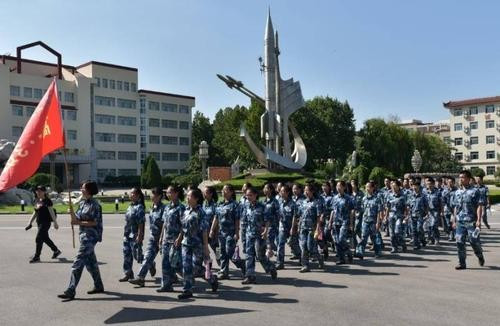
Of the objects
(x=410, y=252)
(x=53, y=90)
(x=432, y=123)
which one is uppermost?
(x=432, y=123)

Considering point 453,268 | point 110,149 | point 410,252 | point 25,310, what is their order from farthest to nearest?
point 110,149
point 410,252
point 453,268
point 25,310

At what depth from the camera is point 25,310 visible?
738 cm

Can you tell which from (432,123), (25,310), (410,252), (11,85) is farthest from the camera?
(432,123)

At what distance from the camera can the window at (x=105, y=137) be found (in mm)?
74688

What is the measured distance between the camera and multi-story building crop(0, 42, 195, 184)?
6544 centimetres

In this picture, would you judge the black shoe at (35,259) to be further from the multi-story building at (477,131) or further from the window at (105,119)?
the multi-story building at (477,131)

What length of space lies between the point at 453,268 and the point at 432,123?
119792mm

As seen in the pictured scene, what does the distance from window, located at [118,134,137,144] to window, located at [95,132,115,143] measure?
1.35m

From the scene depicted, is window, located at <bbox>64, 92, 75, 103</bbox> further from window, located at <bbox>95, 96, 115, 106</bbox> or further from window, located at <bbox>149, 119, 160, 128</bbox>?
window, located at <bbox>149, 119, 160, 128</bbox>

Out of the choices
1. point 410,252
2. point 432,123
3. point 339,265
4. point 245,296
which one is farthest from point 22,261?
point 432,123

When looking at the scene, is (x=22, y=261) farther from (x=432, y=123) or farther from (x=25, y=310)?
(x=432, y=123)

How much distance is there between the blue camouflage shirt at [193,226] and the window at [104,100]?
69.0 metres

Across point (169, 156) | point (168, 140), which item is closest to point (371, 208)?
point (168, 140)

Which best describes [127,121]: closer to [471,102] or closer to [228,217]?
[471,102]
